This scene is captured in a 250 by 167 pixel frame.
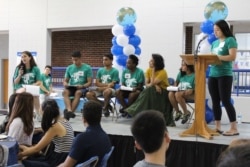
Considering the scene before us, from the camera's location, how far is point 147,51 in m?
7.59

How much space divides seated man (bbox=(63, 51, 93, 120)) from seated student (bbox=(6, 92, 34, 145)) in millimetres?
2042

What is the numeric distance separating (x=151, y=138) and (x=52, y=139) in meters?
1.54

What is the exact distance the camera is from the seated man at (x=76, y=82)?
491 cm

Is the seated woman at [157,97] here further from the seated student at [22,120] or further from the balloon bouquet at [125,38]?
the seated student at [22,120]

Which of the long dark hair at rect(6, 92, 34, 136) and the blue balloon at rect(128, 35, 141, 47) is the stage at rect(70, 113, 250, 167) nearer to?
the long dark hair at rect(6, 92, 34, 136)

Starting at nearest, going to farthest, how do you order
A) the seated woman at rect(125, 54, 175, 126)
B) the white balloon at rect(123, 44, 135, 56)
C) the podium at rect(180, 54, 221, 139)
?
the podium at rect(180, 54, 221, 139) → the seated woman at rect(125, 54, 175, 126) → the white balloon at rect(123, 44, 135, 56)

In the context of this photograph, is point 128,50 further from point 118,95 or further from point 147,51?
point 147,51

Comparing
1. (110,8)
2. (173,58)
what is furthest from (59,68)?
(173,58)

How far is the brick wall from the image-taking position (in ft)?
34.2

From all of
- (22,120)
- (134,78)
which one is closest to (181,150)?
(22,120)

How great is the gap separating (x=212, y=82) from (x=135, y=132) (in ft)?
7.59

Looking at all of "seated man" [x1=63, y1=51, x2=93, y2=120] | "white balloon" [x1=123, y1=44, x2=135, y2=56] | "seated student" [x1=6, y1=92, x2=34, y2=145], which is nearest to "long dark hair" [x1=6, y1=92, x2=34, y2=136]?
"seated student" [x1=6, y1=92, x2=34, y2=145]

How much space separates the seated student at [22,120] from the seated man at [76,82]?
2042 mm

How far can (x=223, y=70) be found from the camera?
134 inches
